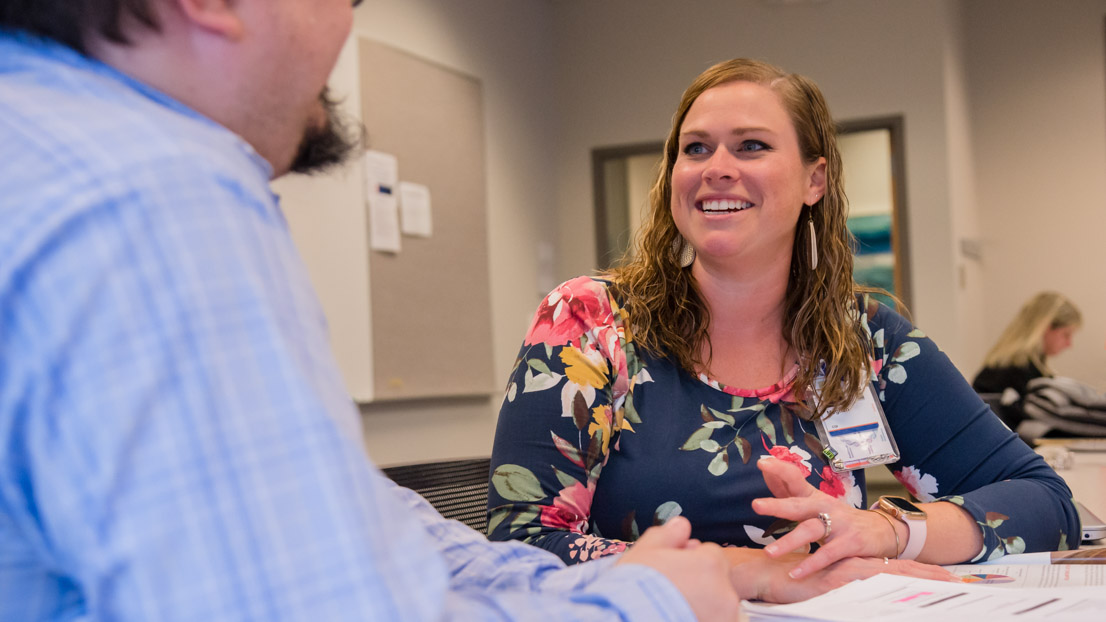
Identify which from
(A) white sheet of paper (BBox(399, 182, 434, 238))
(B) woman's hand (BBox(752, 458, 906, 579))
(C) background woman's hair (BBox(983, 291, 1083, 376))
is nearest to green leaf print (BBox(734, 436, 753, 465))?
(B) woman's hand (BBox(752, 458, 906, 579))

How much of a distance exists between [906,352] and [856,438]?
0.22 meters

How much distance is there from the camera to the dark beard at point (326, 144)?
0.72m

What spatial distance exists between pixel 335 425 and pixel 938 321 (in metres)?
5.72

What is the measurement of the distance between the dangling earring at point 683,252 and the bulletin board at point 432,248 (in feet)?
8.52

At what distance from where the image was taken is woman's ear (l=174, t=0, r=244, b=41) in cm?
58

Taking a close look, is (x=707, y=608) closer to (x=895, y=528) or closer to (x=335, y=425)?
(x=335, y=425)

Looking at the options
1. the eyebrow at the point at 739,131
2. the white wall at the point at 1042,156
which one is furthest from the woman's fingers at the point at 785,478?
the white wall at the point at 1042,156

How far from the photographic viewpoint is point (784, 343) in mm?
1658

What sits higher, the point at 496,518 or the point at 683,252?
the point at 683,252

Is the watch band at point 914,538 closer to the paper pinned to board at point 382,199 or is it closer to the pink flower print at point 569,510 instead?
the pink flower print at point 569,510

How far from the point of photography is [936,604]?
84cm

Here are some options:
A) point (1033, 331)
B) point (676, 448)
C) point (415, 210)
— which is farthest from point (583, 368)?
point (1033, 331)

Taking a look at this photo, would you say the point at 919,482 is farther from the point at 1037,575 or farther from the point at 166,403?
the point at 166,403

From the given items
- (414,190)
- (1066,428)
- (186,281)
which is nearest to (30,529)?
(186,281)
